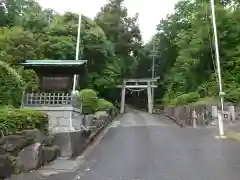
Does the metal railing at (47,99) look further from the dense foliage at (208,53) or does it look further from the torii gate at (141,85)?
the torii gate at (141,85)

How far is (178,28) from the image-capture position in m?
44.3

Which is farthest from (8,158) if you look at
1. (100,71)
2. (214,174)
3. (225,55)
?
(100,71)

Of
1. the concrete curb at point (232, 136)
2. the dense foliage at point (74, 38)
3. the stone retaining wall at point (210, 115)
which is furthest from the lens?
the dense foliage at point (74, 38)

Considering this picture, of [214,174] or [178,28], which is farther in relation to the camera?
[178,28]

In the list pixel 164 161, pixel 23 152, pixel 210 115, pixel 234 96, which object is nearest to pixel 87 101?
pixel 210 115

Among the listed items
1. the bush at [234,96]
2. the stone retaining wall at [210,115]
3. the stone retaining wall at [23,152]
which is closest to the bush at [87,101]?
the stone retaining wall at [210,115]

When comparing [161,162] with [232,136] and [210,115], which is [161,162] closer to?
[232,136]

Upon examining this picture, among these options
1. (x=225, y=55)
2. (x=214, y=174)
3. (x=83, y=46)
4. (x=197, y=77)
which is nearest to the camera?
(x=214, y=174)

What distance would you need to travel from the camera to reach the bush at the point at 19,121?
23.9ft

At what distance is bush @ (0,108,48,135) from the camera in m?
7.27

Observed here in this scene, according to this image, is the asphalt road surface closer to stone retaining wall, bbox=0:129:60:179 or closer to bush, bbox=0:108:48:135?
stone retaining wall, bbox=0:129:60:179

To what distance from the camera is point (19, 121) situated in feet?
26.0

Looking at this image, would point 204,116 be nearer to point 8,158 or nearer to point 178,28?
point 8,158

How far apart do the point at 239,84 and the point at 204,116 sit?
6.59 metres
